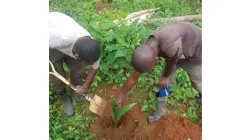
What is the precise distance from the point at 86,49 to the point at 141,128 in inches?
34.3

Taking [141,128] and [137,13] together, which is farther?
[137,13]

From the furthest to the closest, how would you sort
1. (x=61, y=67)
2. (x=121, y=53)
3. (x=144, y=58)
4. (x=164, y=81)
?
(x=121, y=53), (x=61, y=67), (x=164, y=81), (x=144, y=58)

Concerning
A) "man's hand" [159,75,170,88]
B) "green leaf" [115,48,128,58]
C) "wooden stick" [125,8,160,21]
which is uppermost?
"wooden stick" [125,8,160,21]

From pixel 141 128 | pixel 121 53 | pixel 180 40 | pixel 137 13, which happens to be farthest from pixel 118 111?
pixel 137 13

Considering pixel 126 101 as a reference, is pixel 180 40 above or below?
above

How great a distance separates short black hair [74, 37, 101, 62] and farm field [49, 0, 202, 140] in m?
0.62

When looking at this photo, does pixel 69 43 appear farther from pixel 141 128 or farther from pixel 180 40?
pixel 141 128

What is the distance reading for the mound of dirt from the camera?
2.23 metres

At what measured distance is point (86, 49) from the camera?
1787 mm

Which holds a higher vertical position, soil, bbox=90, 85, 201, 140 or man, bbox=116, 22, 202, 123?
man, bbox=116, 22, 202, 123

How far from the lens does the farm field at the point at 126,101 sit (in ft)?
7.39

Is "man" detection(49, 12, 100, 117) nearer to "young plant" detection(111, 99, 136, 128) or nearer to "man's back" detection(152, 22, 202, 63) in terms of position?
"young plant" detection(111, 99, 136, 128)

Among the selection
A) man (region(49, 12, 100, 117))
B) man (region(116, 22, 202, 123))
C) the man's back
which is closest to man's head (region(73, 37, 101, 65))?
man (region(49, 12, 100, 117))

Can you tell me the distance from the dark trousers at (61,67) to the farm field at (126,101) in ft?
0.82
